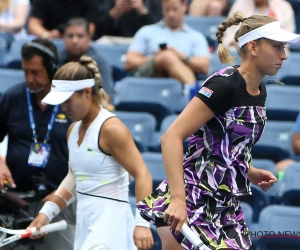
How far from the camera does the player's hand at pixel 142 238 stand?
4039mm

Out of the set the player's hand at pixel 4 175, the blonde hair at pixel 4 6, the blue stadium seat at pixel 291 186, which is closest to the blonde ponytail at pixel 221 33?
the player's hand at pixel 4 175

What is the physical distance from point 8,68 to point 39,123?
3.34m

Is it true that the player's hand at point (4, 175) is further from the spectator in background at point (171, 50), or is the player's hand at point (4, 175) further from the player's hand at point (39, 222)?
the spectator in background at point (171, 50)

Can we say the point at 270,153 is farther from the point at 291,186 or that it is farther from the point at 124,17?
the point at 124,17

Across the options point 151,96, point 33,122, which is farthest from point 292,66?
point 33,122

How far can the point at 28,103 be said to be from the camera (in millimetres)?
5137

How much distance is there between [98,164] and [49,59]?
3.72 ft

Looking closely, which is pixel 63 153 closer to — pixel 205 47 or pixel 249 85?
pixel 249 85

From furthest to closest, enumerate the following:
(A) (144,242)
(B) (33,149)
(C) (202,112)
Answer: (B) (33,149)
(A) (144,242)
(C) (202,112)

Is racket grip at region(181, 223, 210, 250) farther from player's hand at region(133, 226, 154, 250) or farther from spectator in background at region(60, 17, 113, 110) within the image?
spectator in background at region(60, 17, 113, 110)

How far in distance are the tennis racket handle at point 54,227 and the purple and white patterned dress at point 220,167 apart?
1.19 metres

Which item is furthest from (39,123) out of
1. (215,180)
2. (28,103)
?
(215,180)

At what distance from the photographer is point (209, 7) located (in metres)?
8.95

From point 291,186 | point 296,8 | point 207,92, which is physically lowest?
point 291,186
